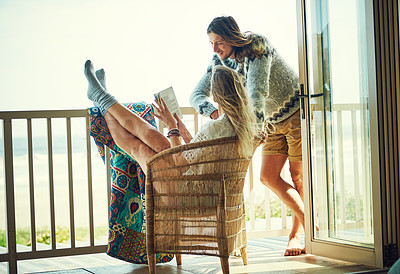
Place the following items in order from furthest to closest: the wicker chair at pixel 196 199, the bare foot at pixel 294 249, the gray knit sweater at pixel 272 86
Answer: the bare foot at pixel 294 249 < the gray knit sweater at pixel 272 86 < the wicker chair at pixel 196 199

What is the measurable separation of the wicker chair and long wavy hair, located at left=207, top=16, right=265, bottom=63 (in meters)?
0.76

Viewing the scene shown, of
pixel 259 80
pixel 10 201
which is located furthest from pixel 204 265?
pixel 10 201

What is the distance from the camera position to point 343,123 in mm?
2596

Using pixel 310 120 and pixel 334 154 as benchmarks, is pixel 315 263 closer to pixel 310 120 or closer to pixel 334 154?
pixel 334 154

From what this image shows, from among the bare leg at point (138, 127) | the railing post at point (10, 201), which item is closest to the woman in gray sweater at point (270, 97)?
the bare leg at point (138, 127)

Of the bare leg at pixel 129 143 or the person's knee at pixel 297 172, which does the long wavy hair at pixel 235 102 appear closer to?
the bare leg at pixel 129 143

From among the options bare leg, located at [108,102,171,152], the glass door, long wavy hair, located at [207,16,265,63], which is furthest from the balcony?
long wavy hair, located at [207,16,265,63]

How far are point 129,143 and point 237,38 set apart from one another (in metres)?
0.83

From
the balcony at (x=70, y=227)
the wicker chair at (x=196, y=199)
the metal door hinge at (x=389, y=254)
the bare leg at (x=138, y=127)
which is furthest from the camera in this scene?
the balcony at (x=70, y=227)

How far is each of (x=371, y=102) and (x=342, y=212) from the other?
64 cm

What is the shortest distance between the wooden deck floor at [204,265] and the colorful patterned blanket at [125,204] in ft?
0.32

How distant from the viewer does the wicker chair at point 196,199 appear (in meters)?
2.08

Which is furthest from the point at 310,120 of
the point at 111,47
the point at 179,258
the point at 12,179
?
the point at 111,47

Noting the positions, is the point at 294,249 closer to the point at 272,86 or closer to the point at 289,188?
the point at 289,188
